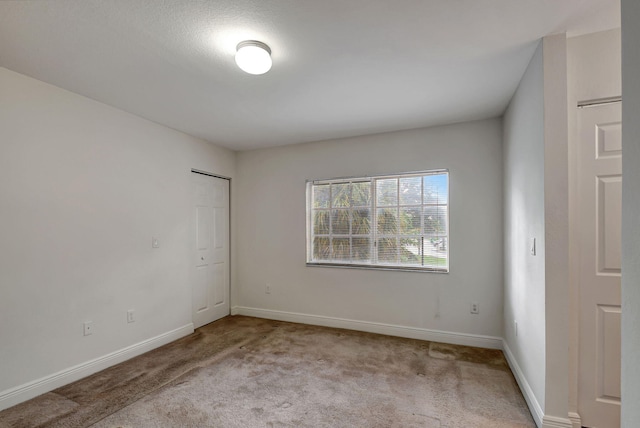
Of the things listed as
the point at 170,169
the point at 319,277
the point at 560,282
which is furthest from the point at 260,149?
the point at 560,282

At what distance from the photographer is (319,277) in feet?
13.3

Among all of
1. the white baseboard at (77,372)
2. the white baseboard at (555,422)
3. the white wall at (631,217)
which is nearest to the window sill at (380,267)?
the white baseboard at (555,422)

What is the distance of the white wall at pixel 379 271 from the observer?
10.7 ft

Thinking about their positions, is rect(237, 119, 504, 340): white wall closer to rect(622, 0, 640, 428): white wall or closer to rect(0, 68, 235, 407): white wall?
rect(0, 68, 235, 407): white wall

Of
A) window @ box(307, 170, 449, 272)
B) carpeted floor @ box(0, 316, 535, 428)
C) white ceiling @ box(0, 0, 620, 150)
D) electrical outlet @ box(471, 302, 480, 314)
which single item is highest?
white ceiling @ box(0, 0, 620, 150)

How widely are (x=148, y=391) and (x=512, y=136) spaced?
379 cm

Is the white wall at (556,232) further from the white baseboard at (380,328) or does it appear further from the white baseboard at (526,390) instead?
the white baseboard at (380,328)

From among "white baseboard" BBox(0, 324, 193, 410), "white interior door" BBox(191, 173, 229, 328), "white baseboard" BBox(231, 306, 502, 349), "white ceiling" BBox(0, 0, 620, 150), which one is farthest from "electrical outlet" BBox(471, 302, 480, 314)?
"white baseboard" BBox(0, 324, 193, 410)

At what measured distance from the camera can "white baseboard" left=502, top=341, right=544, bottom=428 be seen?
1.96 metres

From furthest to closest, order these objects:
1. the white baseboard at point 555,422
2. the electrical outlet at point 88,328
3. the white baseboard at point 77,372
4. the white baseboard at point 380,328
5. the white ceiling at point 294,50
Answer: the white baseboard at point 380,328, the electrical outlet at point 88,328, the white baseboard at point 77,372, the white baseboard at point 555,422, the white ceiling at point 294,50

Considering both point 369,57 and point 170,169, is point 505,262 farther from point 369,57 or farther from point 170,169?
point 170,169

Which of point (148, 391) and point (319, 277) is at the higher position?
point (319, 277)

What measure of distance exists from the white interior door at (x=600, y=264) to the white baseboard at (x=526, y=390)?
232 millimetres

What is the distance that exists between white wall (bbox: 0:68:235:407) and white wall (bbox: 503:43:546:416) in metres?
3.51
